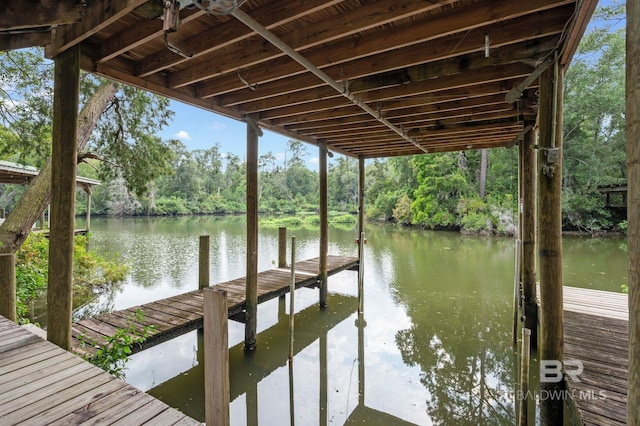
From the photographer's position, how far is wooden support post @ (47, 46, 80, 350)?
2.20 meters

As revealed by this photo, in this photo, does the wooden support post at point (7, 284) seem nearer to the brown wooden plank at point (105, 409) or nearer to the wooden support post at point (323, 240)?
the brown wooden plank at point (105, 409)

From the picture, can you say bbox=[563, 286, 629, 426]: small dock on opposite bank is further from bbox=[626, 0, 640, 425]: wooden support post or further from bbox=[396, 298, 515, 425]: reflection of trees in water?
bbox=[626, 0, 640, 425]: wooden support post

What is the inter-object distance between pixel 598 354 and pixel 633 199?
2.90 m

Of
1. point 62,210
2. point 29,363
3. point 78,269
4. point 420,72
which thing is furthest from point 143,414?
point 78,269

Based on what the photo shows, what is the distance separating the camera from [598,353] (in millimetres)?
2820

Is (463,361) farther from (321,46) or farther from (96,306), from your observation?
(96,306)

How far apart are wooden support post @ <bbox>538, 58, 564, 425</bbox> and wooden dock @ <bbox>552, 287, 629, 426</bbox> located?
0.21 metres

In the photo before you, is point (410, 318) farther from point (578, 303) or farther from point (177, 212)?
point (177, 212)

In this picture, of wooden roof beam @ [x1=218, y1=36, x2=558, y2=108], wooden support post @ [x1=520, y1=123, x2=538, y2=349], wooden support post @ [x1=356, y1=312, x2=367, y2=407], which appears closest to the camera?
wooden roof beam @ [x1=218, y1=36, x2=558, y2=108]

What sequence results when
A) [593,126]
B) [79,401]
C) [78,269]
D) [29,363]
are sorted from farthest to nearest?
1. [593,126]
2. [78,269]
3. [29,363]
4. [79,401]

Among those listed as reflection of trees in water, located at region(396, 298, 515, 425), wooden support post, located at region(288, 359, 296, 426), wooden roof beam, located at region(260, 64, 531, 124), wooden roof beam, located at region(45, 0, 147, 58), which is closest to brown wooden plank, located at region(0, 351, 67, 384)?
wooden support post, located at region(288, 359, 296, 426)

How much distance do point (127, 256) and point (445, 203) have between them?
56.5ft

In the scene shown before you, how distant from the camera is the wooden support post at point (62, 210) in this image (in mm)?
2195

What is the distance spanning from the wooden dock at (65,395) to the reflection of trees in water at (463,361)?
8.90ft
